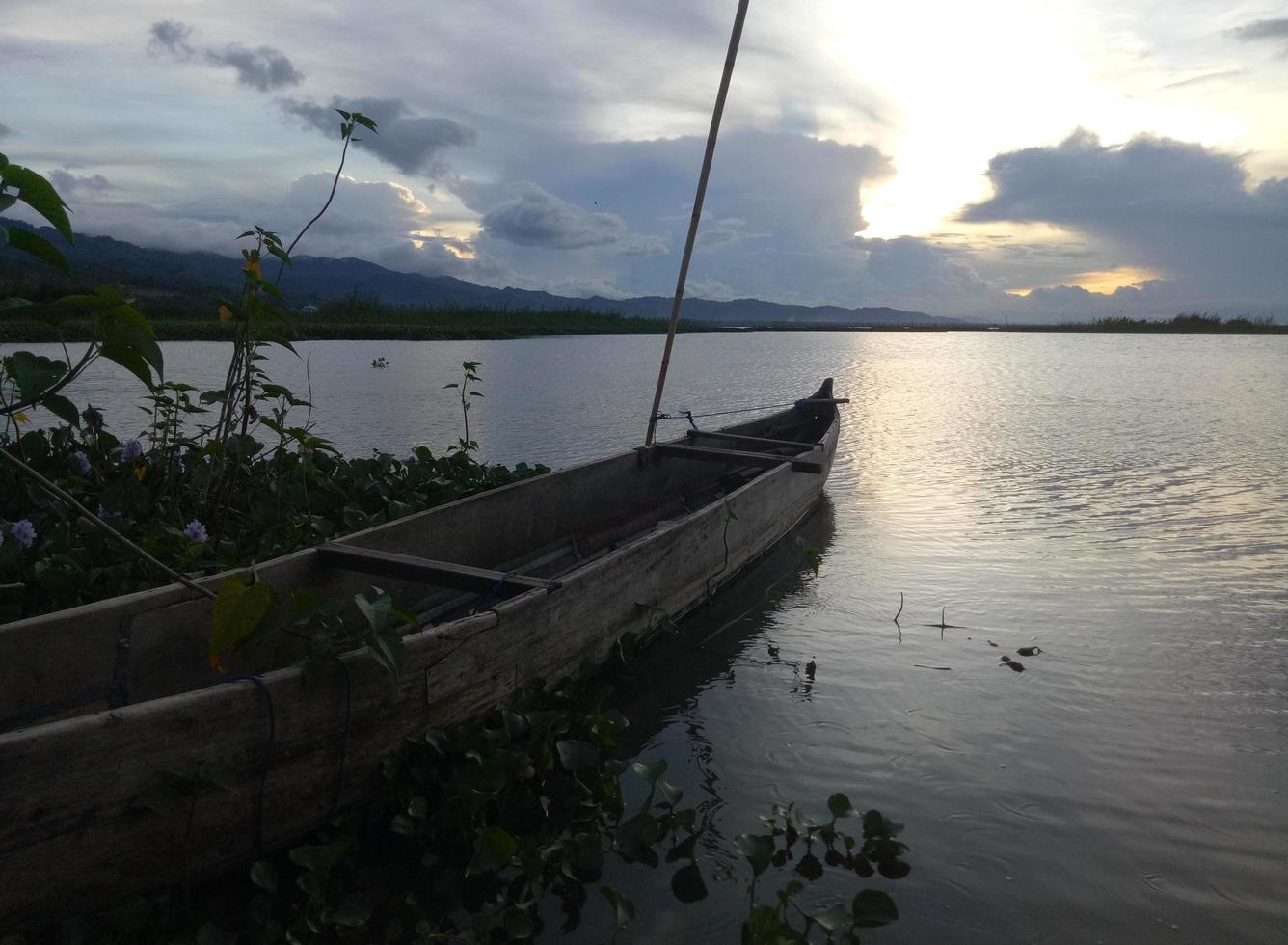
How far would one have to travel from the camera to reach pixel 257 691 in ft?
7.52

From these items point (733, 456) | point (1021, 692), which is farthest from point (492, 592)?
point (733, 456)

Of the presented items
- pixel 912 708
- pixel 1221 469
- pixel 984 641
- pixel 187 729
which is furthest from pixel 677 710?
pixel 1221 469

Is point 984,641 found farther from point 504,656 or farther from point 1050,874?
point 504,656

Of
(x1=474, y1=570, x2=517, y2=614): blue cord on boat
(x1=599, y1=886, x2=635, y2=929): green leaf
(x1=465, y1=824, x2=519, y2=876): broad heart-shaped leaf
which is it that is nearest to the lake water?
(x1=599, y1=886, x2=635, y2=929): green leaf

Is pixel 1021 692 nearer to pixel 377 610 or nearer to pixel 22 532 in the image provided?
pixel 377 610

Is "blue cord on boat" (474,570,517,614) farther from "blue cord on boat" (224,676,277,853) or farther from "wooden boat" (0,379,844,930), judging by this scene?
"blue cord on boat" (224,676,277,853)

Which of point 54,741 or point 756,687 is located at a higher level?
point 54,741

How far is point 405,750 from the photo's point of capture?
2.76 meters

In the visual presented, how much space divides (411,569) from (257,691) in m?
1.23

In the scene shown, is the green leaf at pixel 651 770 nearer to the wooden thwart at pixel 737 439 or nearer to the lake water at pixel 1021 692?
the lake water at pixel 1021 692

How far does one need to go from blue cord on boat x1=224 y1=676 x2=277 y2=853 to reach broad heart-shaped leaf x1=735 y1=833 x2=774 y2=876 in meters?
1.34

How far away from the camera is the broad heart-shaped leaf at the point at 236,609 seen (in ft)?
7.59

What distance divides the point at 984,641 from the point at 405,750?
3248mm

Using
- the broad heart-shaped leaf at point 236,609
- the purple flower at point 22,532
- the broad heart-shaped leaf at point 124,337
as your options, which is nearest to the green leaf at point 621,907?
the broad heart-shaped leaf at point 236,609
